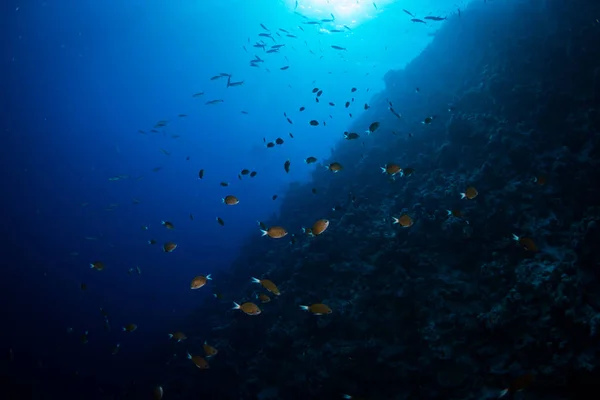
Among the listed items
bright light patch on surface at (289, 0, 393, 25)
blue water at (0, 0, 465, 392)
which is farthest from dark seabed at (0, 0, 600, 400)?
blue water at (0, 0, 465, 392)

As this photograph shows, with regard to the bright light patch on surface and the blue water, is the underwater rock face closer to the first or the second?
the blue water

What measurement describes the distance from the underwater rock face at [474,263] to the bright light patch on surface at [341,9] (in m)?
22.8

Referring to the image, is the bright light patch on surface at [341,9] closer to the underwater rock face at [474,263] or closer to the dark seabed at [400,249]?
the dark seabed at [400,249]

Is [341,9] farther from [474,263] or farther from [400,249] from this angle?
[474,263]

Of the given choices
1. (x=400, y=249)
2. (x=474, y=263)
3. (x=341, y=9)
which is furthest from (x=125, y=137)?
(x=474, y=263)

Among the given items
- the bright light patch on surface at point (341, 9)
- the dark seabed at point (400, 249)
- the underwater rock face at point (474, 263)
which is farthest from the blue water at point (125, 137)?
the underwater rock face at point (474, 263)

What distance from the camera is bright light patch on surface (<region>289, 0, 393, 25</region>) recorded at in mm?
32812

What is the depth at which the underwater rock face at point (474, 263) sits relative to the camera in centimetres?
597

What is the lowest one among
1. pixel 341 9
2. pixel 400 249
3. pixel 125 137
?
pixel 125 137

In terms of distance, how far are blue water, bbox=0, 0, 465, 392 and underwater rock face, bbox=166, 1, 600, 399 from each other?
1143 cm

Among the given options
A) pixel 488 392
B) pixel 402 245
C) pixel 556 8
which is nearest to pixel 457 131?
pixel 402 245

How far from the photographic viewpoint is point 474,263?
7902 millimetres

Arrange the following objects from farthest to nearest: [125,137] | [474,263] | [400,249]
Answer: [125,137], [400,249], [474,263]

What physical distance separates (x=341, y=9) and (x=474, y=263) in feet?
114
